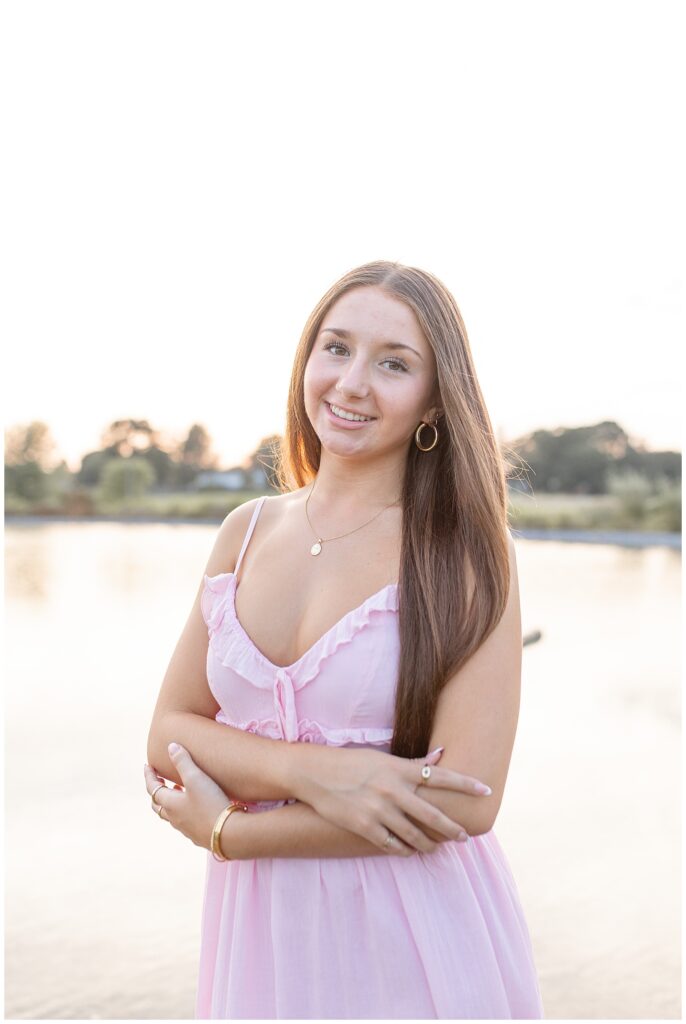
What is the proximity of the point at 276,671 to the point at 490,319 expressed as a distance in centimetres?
1284

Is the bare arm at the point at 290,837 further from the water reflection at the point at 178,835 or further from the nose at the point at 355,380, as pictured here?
the water reflection at the point at 178,835

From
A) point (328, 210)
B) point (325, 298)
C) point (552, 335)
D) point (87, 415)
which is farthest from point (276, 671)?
point (87, 415)

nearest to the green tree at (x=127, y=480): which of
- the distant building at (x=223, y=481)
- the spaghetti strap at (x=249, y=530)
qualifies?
the distant building at (x=223, y=481)

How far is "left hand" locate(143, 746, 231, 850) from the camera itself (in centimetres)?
136

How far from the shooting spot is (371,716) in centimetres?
134

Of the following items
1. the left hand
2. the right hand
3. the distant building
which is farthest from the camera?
the distant building

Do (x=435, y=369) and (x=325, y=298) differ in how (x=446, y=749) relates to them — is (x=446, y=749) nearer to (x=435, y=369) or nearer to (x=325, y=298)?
(x=435, y=369)

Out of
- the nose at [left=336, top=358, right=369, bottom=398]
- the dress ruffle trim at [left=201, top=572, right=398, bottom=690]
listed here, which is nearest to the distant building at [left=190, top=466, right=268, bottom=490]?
the dress ruffle trim at [left=201, top=572, right=398, bottom=690]

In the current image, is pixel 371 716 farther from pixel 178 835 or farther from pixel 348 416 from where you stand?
pixel 178 835

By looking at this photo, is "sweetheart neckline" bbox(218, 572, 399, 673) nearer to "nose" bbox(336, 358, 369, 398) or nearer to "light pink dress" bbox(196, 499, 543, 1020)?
"light pink dress" bbox(196, 499, 543, 1020)

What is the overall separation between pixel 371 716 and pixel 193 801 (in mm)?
269

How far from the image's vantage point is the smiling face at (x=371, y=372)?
139 cm

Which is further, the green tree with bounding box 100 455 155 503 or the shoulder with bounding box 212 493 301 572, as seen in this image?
the green tree with bounding box 100 455 155 503

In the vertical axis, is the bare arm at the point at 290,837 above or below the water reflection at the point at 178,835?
above
